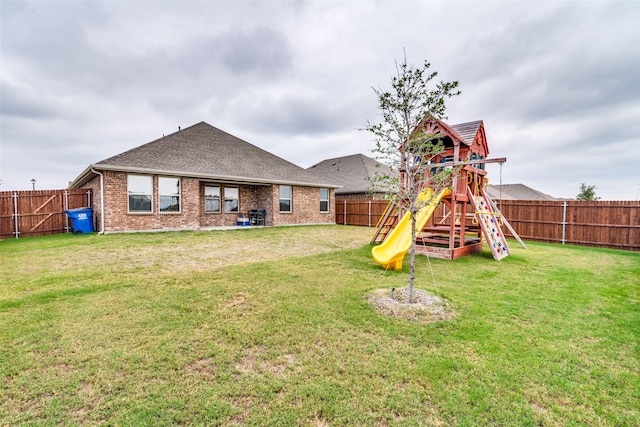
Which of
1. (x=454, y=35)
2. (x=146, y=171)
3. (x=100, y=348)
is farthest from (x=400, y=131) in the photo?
(x=146, y=171)

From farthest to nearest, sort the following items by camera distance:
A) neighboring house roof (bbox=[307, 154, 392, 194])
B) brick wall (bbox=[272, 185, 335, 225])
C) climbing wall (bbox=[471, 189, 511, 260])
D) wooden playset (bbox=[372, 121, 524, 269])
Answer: neighboring house roof (bbox=[307, 154, 392, 194]) → brick wall (bbox=[272, 185, 335, 225]) → climbing wall (bbox=[471, 189, 511, 260]) → wooden playset (bbox=[372, 121, 524, 269])

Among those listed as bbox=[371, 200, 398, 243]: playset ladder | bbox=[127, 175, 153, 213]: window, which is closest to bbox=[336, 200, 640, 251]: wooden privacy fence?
bbox=[371, 200, 398, 243]: playset ladder

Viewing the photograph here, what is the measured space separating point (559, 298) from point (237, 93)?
15.4 metres

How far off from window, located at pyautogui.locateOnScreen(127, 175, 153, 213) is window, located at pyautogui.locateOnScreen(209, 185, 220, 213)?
116 inches

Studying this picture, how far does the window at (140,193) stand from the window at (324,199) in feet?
33.3

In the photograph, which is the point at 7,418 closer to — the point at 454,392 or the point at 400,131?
the point at 454,392

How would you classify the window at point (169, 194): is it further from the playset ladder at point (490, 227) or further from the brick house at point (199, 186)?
the playset ladder at point (490, 227)

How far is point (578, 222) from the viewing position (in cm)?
1098

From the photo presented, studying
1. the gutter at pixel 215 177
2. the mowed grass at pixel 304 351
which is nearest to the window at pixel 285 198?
the gutter at pixel 215 177

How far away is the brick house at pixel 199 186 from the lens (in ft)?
37.0

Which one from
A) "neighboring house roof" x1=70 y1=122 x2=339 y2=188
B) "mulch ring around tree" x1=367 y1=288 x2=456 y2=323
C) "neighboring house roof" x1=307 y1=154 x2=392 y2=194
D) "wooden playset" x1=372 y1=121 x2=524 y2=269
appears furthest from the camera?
"neighboring house roof" x1=307 y1=154 x2=392 y2=194

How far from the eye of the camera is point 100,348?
107 inches

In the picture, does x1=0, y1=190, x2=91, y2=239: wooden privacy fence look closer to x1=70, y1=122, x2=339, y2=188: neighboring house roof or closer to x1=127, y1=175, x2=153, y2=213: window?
x1=70, y1=122, x2=339, y2=188: neighboring house roof

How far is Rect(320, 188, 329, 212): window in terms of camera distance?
733 inches
